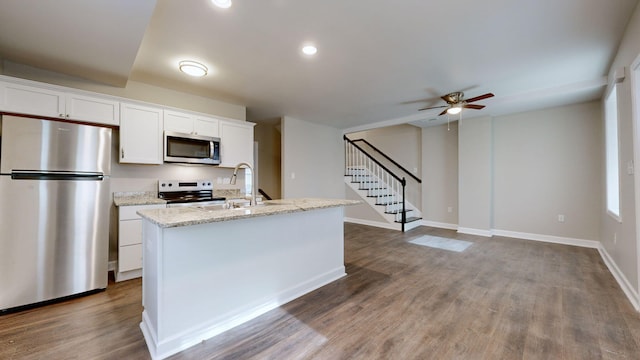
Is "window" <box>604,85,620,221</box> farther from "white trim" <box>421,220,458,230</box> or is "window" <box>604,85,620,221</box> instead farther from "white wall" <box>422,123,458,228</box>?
"white trim" <box>421,220,458,230</box>

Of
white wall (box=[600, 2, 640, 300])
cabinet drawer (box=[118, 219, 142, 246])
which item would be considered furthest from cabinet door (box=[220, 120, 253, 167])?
white wall (box=[600, 2, 640, 300])

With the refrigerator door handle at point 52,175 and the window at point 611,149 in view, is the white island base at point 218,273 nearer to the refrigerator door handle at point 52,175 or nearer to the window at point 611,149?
the refrigerator door handle at point 52,175

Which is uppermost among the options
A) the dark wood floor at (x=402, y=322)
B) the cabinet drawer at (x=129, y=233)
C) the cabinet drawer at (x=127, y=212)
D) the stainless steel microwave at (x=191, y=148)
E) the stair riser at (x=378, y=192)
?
the stainless steel microwave at (x=191, y=148)

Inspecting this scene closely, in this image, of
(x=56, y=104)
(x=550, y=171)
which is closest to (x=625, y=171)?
(x=550, y=171)

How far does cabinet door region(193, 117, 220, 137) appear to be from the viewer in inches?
144

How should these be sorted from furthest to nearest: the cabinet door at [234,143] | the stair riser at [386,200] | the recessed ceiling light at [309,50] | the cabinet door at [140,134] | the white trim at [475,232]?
the stair riser at [386,200]
the white trim at [475,232]
the cabinet door at [234,143]
the cabinet door at [140,134]
the recessed ceiling light at [309,50]

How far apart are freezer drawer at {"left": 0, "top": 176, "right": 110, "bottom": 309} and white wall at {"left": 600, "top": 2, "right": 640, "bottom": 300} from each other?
4.99 metres

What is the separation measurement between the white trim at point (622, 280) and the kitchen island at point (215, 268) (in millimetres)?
2800

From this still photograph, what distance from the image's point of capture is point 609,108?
11.6 ft

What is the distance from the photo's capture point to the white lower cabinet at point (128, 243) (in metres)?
2.85

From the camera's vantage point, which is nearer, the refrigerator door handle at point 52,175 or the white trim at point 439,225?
the refrigerator door handle at point 52,175

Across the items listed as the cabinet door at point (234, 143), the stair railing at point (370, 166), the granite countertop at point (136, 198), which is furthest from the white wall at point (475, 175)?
the granite countertop at point (136, 198)

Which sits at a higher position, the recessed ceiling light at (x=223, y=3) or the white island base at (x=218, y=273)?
the recessed ceiling light at (x=223, y=3)

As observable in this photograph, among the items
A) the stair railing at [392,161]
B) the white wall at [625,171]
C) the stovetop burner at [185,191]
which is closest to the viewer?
the white wall at [625,171]
